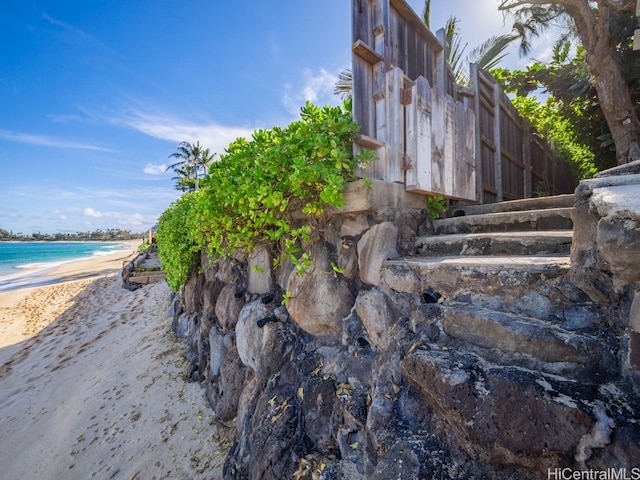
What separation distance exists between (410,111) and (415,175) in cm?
50

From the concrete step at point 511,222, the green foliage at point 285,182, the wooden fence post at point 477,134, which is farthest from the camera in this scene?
the wooden fence post at point 477,134

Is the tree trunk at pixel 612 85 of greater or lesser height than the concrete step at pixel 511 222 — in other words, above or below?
above

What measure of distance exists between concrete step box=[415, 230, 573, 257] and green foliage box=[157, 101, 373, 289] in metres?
0.80

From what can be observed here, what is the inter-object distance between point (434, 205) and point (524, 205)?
43.0 inches

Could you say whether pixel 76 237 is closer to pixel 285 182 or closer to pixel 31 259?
pixel 31 259

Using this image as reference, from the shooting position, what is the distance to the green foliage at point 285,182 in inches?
77.4

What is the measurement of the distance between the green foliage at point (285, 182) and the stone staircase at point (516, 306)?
0.73 m

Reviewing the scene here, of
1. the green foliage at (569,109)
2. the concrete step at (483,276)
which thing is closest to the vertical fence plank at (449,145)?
the concrete step at (483,276)

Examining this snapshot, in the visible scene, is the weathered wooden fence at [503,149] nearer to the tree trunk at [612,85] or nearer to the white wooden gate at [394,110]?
the tree trunk at [612,85]

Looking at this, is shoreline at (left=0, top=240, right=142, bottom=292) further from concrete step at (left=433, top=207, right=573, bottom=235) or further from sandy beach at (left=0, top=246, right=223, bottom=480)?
concrete step at (left=433, top=207, right=573, bottom=235)

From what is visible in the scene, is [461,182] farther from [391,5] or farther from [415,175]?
[391,5]

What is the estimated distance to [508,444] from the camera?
3.35 feet

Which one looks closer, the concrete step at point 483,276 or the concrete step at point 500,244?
the concrete step at point 483,276

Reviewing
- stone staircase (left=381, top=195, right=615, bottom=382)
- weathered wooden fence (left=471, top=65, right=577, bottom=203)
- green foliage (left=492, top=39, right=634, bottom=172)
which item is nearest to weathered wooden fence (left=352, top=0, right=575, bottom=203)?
stone staircase (left=381, top=195, right=615, bottom=382)
